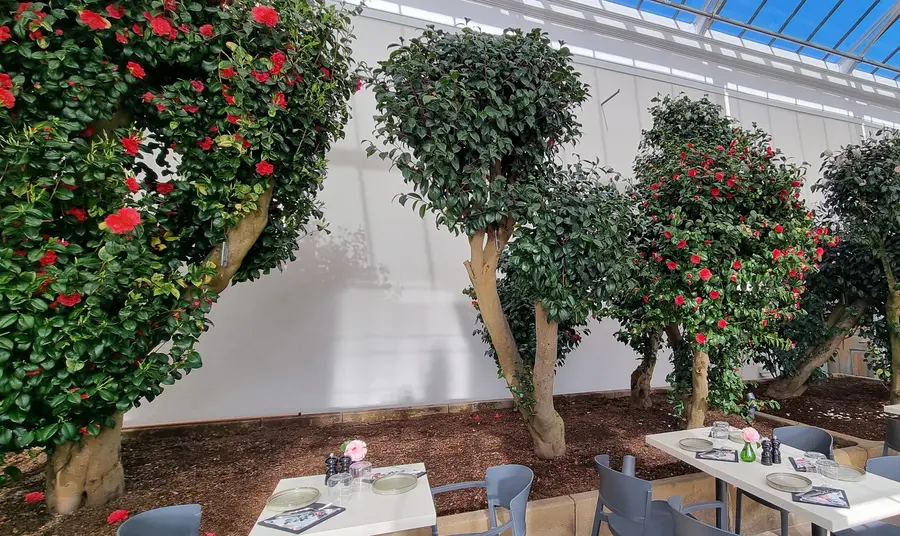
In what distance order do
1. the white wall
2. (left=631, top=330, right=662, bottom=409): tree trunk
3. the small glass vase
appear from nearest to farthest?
the small glass vase → (left=631, top=330, right=662, bottom=409): tree trunk → the white wall

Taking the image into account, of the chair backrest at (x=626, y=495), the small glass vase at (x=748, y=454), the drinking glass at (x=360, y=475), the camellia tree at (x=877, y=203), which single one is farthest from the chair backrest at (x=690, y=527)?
the camellia tree at (x=877, y=203)

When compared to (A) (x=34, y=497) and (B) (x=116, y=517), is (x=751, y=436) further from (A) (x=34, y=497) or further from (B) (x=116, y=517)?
(A) (x=34, y=497)

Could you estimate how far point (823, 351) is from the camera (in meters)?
4.53

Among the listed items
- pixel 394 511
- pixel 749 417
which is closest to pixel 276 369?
pixel 394 511

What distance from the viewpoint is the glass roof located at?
6.71 metres

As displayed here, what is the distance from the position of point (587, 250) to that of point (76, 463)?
9.93ft

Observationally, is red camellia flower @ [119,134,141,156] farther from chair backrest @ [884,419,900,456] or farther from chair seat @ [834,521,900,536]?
chair backrest @ [884,419,900,456]

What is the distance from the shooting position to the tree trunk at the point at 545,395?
8.91ft

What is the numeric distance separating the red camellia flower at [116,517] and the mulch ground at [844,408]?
550 centimetres

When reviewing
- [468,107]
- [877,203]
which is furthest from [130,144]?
[877,203]

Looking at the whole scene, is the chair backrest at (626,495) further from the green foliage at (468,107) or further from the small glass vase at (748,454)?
the green foliage at (468,107)

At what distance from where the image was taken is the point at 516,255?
226 cm

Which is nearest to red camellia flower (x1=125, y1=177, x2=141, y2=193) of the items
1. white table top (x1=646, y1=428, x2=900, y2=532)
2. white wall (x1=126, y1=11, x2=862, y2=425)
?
white wall (x1=126, y1=11, x2=862, y2=425)

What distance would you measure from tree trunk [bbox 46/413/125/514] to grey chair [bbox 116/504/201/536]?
86 cm
